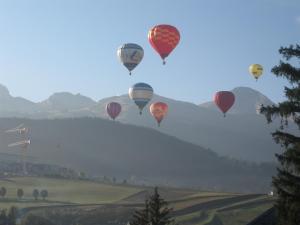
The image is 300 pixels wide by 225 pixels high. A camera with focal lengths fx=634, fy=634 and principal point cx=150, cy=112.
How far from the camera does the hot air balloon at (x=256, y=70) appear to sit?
136000 millimetres

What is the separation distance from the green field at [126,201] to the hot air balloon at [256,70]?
87.3ft

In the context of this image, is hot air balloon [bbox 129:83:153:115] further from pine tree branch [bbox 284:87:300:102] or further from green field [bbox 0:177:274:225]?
pine tree branch [bbox 284:87:300:102]

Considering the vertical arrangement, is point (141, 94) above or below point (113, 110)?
below

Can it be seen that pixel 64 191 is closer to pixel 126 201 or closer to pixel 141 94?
pixel 126 201

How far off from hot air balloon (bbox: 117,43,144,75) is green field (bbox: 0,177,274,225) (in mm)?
26930

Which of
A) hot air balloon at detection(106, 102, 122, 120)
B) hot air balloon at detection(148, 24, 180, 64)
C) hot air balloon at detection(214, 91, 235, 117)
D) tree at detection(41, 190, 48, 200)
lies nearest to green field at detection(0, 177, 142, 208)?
tree at detection(41, 190, 48, 200)

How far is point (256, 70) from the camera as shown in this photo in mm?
136125

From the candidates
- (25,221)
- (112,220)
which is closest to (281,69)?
(25,221)

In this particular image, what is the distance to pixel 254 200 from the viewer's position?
453 ft

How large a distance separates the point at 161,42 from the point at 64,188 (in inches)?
3483

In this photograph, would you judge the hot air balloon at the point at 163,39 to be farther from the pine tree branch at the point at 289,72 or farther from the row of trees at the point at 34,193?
the pine tree branch at the point at 289,72

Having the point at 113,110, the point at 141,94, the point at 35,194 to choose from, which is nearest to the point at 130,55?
the point at 141,94

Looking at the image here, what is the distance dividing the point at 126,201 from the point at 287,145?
134 metres

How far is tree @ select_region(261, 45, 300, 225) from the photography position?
23109 millimetres
